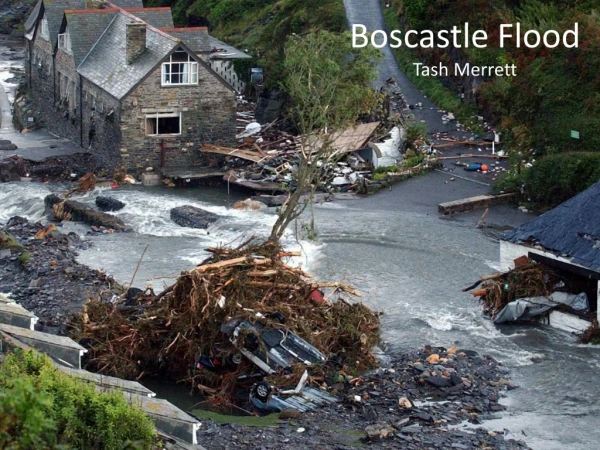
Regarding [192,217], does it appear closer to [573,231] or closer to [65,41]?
[573,231]

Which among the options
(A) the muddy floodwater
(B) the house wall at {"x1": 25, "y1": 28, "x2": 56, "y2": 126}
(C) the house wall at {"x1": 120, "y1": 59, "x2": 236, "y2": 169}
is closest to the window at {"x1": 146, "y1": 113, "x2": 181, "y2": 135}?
(C) the house wall at {"x1": 120, "y1": 59, "x2": 236, "y2": 169}

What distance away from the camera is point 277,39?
58219mm

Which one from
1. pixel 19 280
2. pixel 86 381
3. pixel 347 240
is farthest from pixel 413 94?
pixel 86 381

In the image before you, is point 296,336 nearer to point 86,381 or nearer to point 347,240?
point 86,381

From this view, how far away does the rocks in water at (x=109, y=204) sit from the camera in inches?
1586

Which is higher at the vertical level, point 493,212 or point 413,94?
point 413,94

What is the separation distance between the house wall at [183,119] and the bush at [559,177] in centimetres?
1201

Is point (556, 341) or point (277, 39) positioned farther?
point (277, 39)

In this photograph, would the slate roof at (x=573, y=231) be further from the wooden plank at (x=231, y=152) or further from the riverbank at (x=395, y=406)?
the wooden plank at (x=231, y=152)

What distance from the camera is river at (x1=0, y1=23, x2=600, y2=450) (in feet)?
81.9

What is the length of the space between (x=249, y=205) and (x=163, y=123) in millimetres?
6460

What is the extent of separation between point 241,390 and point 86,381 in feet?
24.4

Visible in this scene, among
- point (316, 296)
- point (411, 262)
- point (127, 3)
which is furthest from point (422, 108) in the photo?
point (316, 296)

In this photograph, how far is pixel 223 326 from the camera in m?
25.5
